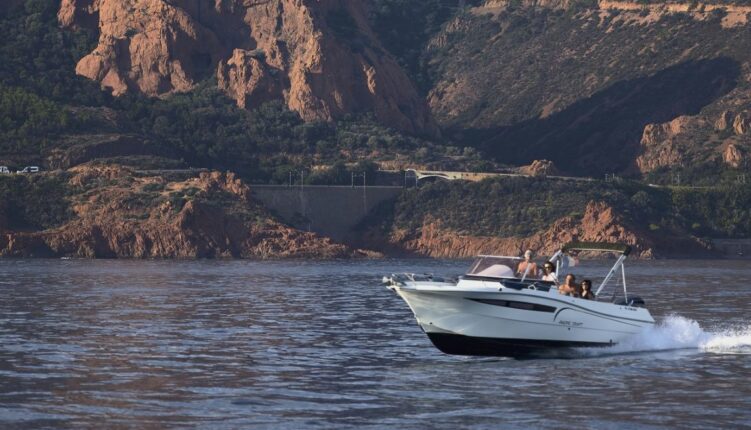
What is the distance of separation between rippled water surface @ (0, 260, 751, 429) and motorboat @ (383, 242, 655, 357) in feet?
2.43

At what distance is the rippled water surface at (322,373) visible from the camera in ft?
138

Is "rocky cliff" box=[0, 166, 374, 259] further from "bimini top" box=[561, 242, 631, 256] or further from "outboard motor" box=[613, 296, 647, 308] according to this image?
"outboard motor" box=[613, 296, 647, 308]

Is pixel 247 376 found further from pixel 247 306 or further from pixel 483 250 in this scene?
pixel 483 250

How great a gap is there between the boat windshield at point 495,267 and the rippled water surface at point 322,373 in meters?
2.92

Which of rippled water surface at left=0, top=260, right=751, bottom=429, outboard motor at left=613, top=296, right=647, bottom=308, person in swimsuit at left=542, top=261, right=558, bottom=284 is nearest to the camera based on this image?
rippled water surface at left=0, top=260, right=751, bottom=429

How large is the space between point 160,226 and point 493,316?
131m

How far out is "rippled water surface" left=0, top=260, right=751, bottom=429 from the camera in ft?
138

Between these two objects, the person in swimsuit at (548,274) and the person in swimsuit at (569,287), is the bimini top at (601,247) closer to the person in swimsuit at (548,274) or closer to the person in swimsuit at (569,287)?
the person in swimsuit at (569,287)

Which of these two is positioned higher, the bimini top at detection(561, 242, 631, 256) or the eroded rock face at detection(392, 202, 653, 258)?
the bimini top at detection(561, 242, 631, 256)

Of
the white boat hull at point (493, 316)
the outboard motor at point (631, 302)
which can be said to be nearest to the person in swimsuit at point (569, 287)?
the white boat hull at point (493, 316)

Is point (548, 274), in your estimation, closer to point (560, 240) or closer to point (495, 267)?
point (495, 267)

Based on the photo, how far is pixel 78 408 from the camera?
42688 millimetres

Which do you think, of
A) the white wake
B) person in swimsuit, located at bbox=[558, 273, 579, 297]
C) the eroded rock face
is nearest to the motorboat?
person in swimsuit, located at bbox=[558, 273, 579, 297]

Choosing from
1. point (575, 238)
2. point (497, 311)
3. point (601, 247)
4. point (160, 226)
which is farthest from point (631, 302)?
point (575, 238)
